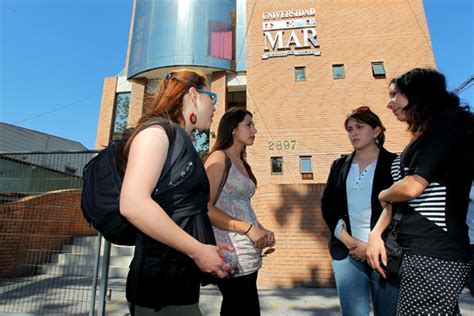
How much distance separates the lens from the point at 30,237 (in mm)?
4000

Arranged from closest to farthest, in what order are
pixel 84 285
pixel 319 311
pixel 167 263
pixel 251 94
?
1. pixel 167 263
2. pixel 84 285
3. pixel 319 311
4. pixel 251 94

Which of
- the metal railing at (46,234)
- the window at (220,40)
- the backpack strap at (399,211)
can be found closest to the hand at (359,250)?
the backpack strap at (399,211)

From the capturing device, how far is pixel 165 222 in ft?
3.40

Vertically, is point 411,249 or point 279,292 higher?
point 411,249

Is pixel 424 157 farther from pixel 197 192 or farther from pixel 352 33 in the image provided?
pixel 352 33

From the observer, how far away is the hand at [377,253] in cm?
162

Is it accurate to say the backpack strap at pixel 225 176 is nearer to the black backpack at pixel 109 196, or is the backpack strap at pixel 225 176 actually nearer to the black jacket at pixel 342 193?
the black backpack at pixel 109 196

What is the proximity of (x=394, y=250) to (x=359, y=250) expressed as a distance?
40 centimetres

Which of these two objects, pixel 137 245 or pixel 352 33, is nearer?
pixel 137 245

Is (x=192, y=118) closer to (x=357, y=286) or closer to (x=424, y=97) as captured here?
(x=424, y=97)

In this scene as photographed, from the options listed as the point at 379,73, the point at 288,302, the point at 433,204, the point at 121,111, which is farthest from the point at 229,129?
the point at 121,111

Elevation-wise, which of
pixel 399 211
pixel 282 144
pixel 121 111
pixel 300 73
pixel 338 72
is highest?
pixel 300 73

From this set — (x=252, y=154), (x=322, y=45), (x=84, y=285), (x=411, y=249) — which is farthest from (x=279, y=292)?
(x=322, y=45)

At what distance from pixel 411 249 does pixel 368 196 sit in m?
0.63
